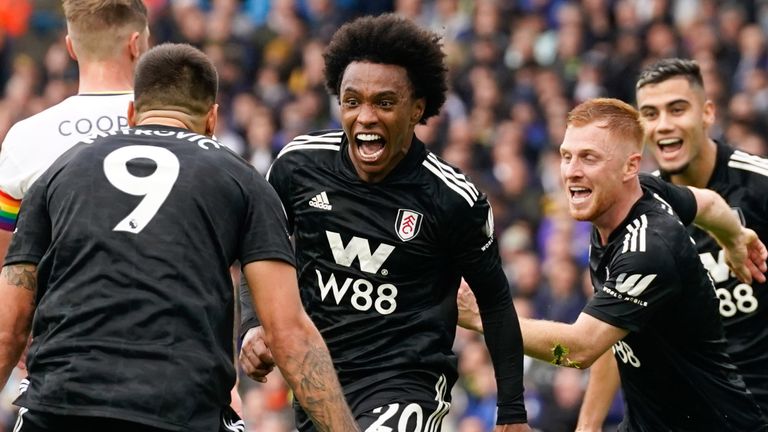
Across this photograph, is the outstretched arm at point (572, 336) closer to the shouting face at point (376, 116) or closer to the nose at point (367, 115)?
the shouting face at point (376, 116)

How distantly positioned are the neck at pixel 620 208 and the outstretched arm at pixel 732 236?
0.52m

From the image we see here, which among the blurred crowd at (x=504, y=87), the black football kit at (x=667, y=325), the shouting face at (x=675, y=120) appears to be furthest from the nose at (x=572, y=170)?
the blurred crowd at (x=504, y=87)

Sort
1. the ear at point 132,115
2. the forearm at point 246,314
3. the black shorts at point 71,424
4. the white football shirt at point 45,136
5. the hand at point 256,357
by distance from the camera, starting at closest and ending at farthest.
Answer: the black shorts at point 71,424, the ear at point 132,115, the hand at point 256,357, the white football shirt at point 45,136, the forearm at point 246,314

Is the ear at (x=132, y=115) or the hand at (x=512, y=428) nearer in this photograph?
the ear at (x=132, y=115)

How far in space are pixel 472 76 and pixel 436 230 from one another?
445 inches

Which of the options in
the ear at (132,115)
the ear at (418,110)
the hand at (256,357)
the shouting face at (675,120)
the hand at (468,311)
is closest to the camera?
the ear at (132,115)

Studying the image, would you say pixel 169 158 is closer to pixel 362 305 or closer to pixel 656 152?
pixel 362 305

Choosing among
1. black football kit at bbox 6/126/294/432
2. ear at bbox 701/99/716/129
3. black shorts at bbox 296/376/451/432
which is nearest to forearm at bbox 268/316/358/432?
black football kit at bbox 6/126/294/432

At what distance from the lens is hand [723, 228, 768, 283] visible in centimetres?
755

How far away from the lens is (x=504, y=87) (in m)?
17.4

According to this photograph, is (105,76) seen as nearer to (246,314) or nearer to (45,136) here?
(45,136)

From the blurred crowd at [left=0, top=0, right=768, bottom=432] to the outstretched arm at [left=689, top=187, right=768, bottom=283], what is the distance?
186 inches

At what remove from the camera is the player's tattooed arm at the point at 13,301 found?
17.5 ft

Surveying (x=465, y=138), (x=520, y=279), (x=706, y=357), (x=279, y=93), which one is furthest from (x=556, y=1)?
(x=706, y=357)
